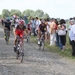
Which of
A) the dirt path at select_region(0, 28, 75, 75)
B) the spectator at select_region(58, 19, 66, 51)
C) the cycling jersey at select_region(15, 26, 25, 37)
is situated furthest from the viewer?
the spectator at select_region(58, 19, 66, 51)

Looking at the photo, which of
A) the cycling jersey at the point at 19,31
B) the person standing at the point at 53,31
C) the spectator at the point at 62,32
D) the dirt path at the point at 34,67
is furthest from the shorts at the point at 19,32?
the person standing at the point at 53,31

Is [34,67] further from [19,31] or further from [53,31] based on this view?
[53,31]

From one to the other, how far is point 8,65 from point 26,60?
5.44 ft

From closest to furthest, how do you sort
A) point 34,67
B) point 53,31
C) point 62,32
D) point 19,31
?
point 34,67, point 19,31, point 62,32, point 53,31

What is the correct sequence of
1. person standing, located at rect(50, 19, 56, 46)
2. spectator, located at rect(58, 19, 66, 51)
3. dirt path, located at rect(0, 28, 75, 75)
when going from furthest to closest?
person standing, located at rect(50, 19, 56, 46), spectator, located at rect(58, 19, 66, 51), dirt path, located at rect(0, 28, 75, 75)

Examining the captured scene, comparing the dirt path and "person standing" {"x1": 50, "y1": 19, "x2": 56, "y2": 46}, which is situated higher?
"person standing" {"x1": 50, "y1": 19, "x2": 56, "y2": 46}

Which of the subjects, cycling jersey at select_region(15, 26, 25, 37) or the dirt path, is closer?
the dirt path

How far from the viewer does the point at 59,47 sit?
19859 millimetres

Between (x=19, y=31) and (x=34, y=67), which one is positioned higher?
(x=19, y=31)

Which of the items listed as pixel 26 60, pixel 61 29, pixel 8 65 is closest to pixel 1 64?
pixel 8 65

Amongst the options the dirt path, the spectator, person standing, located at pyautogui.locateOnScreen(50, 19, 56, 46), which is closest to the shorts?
the dirt path

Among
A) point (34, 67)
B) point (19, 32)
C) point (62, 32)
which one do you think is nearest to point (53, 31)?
point (62, 32)

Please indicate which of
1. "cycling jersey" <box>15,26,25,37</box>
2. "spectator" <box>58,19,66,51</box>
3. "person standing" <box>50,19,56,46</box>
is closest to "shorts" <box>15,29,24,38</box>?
"cycling jersey" <box>15,26,25,37</box>

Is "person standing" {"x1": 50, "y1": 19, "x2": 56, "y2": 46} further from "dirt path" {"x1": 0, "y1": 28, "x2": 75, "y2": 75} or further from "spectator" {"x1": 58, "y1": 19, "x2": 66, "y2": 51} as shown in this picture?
"dirt path" {"x1": 0, "y1": 28, "x2": 75, "y2": 75}
